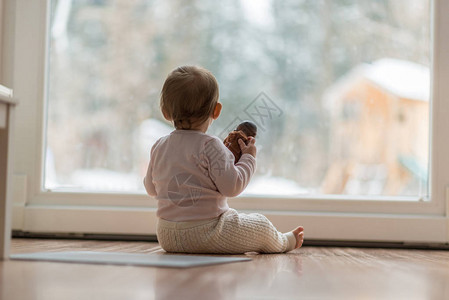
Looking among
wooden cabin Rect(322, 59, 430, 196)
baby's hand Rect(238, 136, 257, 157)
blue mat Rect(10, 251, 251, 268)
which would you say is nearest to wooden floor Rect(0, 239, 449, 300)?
blue mat Rect(10, 251, 251, 268)

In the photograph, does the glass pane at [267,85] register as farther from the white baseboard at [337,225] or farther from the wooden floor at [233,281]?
the wooden floor at [233,281]

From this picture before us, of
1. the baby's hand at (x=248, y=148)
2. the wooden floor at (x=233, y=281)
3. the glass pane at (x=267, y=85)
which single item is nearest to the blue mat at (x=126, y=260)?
the wooden floor at (x=233, y=281)

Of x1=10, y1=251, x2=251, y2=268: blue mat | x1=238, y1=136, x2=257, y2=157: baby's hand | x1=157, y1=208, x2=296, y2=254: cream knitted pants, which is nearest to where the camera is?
x1=10, y1=251, x2=251, y2=268: blue mat

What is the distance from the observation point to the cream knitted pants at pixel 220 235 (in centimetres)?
149

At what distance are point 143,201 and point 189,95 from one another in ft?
1.83

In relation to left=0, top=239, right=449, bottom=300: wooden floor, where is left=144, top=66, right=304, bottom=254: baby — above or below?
above

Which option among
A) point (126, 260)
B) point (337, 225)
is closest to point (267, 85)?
point (337, 225)

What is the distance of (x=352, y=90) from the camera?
1.98m

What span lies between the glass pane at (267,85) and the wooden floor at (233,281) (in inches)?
28.2

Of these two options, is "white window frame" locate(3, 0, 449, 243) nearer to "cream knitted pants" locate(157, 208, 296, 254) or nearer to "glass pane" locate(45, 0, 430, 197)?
"glass pane" locate(45, 0, 430, 197)

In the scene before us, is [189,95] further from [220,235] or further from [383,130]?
[383,130]

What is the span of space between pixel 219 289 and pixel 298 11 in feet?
4.33

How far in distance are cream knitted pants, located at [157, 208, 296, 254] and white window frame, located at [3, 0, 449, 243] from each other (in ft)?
1.15

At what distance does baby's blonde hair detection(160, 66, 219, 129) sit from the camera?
60.2 inches
